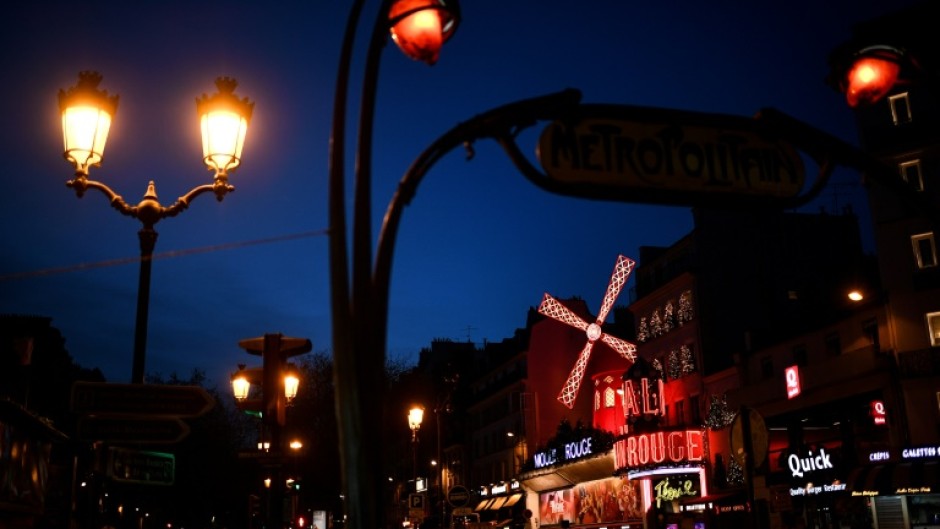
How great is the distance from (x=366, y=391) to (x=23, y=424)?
971cm

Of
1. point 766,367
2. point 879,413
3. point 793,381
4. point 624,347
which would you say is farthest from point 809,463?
point 624,347

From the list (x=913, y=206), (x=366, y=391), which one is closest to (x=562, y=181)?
(x=366, y=391)

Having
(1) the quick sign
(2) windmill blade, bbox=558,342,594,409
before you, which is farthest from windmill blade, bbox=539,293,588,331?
(1) the quick sign

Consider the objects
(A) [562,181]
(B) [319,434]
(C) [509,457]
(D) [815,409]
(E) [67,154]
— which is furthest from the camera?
(C) [509,457]

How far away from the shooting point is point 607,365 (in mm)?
53125

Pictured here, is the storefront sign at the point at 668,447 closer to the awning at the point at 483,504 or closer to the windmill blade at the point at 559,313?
the windmill blade at the point at 559,313

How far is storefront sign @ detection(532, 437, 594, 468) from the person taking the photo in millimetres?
46406

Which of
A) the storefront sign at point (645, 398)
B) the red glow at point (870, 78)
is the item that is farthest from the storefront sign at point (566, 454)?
the red glow at point (870, 78)

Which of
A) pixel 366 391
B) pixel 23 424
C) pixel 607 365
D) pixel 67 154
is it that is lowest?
pixel 366 391

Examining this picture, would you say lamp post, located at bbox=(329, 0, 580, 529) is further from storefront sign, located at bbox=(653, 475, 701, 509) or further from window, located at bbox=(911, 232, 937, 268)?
storefront sign, located at bbox=(653, 475, 701, 509)

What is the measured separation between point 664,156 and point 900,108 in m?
28.0

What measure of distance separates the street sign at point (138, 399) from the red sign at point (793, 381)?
26.7 meters

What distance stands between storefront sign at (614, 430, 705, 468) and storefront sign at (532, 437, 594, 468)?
5.69 metres

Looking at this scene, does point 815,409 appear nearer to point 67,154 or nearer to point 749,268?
point 749,268
